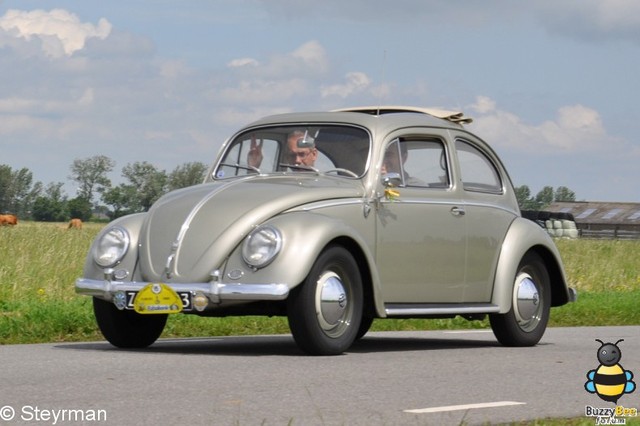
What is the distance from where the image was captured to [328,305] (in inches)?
364

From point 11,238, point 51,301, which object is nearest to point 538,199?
point 11,238

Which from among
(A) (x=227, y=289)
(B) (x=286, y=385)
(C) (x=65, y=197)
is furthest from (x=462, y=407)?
(C) (x=65, y=197)

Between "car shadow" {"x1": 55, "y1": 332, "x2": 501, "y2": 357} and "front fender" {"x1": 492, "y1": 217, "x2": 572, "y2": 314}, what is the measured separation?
0.52 metres

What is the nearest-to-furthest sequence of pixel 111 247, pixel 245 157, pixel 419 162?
pixel 111 247, pixel 419 162, pixel 245 157

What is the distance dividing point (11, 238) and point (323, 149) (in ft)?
43.7

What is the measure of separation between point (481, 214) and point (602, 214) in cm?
10498

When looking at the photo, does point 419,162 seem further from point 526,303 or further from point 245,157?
point 526,303

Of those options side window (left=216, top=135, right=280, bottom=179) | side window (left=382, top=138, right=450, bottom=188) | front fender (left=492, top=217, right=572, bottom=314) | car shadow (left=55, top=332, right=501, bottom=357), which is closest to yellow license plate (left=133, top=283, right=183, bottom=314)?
car shadow (left=55, top=332, right=501, bottom=357)

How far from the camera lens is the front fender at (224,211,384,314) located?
29.4ft

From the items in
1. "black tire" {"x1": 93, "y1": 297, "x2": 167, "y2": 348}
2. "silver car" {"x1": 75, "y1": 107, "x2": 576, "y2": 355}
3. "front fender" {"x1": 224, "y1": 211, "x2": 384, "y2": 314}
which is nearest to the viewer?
"front fender" {"x1": 224, "y1": 211, "x2": 384, "y2": 314}

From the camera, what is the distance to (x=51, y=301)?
1367 centimetres

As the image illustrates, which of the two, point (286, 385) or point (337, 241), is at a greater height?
point (337, 241)

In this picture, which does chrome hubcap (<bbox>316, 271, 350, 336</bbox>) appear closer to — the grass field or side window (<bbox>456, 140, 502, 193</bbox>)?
side window (<bbox>456, 140, 502, 193</bbox>)

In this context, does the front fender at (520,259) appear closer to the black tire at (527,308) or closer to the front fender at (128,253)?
the black tire at (527,308)
